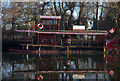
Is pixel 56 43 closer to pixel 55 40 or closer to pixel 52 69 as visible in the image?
pixel 55 40

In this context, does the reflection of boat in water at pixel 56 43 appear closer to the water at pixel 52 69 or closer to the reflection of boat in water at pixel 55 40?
the reflection of boat in water at pixel 55 40

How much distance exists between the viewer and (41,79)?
8172mm

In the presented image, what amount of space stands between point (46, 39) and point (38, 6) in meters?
8.82

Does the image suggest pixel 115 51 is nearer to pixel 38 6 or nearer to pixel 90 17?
pixel 90 17

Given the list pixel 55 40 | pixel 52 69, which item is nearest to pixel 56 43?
pixel 55 40

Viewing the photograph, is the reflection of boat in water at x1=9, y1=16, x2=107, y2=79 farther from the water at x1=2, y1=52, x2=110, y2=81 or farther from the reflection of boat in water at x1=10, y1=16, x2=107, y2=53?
the water at x1=2, y1=52, x2=110, y2=81

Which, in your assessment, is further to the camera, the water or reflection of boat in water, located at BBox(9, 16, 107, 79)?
reflection of boat in water, located at BBox(9, 16, 107, 79)

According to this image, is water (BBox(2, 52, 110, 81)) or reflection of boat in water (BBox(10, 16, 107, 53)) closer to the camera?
water (BBox(2, 52, 110, 81))

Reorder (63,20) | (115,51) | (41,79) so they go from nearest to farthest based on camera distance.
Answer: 1. (41,79)
2. (115,51)
3. (63,20)

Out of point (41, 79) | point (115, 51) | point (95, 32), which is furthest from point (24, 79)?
point (115, 51)

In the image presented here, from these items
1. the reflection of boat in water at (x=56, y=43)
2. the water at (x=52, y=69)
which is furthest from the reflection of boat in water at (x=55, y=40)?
the water at (x=52, y=69)

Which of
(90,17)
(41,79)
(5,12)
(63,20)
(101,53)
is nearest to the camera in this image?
(41,79)

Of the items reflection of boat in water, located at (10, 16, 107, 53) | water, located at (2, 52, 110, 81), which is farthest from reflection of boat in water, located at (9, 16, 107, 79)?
water, located at (2, 52, 110, 81)

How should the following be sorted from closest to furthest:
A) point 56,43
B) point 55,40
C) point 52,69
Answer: point 52,69 < point 56,43 < point 55,40
